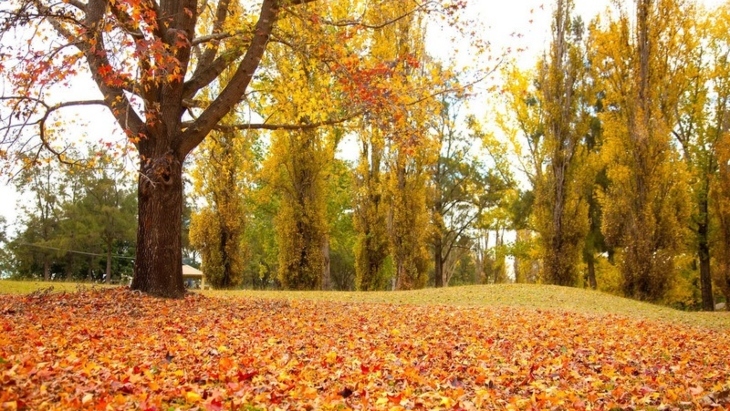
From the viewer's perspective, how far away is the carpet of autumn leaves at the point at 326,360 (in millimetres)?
3795

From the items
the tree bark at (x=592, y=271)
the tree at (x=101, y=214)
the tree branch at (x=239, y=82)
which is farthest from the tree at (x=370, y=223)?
the tree at (x=101, y=214)

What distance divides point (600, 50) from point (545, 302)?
950cm

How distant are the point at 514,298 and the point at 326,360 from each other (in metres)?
9.87

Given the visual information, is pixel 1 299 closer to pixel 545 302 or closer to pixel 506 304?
pixel 506 304

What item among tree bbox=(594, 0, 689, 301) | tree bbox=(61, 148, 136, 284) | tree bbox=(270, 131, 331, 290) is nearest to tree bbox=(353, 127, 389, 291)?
tree bbox=(270, 131, 331, 290)

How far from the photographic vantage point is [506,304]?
523 inches

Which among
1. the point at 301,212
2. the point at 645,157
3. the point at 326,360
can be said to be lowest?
the point at 326,360

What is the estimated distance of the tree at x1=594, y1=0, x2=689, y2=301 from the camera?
1752cm

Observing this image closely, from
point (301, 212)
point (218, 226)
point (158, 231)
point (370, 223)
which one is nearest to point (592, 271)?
point (370, 223)

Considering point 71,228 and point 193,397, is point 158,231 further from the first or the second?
point 71,228

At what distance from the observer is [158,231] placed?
31.4 feet

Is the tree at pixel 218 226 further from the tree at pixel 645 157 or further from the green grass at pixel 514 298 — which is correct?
the tree at pixel 645 157

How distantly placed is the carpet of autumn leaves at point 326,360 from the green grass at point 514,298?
10.8ft

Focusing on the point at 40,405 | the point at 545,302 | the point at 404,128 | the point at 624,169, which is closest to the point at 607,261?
the point at 624,169
